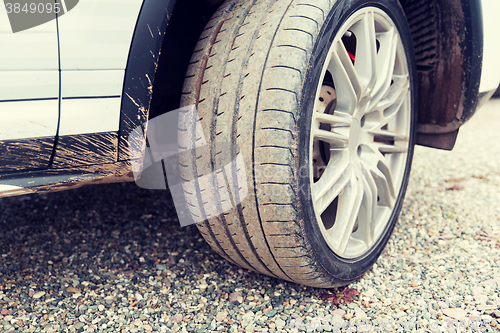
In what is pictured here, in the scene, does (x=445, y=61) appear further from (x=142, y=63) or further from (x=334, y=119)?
(x=142, y=63)

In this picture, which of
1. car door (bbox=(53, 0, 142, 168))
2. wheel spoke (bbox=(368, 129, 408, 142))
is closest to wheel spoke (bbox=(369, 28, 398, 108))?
wheel spoke (bbox=(368, 129, 408, 142))

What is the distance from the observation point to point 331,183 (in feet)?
4.79

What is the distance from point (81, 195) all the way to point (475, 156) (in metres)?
3.03

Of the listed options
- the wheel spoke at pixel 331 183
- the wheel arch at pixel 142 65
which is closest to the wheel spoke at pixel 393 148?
the wheel spoke at pixel 331 183

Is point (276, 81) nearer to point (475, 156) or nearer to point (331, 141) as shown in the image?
point (331, 141)

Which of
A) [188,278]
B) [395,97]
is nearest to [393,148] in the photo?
[395,97]

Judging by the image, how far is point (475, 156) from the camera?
323 centimetres

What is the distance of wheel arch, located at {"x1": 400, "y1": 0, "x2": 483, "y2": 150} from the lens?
174 centimetres

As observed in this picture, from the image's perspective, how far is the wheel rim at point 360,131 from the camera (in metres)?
1.44

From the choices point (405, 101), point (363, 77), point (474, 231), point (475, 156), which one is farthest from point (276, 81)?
point (475, 156)

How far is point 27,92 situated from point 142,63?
318 millimetres

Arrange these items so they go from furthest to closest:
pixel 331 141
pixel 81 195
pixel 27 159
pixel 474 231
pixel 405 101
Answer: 1. pixel 81 195
2. pixel 474 231
3. pixel 405 101
4. pixel 331 141
5. pixel 27 159

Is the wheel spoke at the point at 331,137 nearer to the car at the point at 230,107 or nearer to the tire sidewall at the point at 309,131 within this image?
the car at the point at 230,107

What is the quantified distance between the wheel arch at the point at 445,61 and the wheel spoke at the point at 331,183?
78 cm
